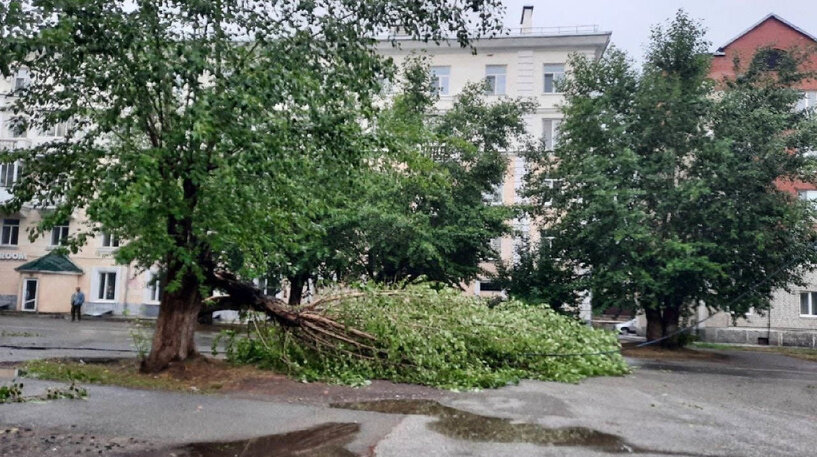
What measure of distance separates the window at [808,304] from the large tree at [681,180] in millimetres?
10628

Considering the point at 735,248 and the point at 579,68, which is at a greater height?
the point at 579,68

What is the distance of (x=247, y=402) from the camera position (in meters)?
8.36

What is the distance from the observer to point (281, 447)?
6223mm

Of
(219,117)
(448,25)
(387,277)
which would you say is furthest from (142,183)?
(387,277)

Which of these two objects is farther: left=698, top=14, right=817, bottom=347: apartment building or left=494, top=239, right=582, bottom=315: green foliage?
left=698, top=14, right=817, bottom=347: apartment building

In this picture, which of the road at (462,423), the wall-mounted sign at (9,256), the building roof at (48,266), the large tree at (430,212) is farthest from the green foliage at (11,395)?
the wall-mounted sign at (9,256)

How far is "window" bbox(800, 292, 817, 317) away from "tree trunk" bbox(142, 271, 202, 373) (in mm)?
29798

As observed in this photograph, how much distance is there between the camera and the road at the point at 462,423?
20.9ft

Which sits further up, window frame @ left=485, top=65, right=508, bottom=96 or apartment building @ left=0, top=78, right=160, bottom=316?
window frame @ left=485, top=65, right=508, bottom=96

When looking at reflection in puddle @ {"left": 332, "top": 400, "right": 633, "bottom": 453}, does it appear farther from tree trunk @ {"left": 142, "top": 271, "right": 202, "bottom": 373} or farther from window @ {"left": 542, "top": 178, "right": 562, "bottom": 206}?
window @ {"left": 542, "top": 178, "right": 562, "bottom": 206}

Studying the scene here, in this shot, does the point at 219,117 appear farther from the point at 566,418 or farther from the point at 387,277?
the point at 387,277

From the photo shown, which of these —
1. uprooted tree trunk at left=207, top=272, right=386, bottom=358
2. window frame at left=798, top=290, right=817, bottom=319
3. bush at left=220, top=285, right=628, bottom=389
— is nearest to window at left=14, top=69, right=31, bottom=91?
uprooted tree trunk at left=207, top=272, right=386, bottom=358

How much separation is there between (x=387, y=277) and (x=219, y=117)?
1426cm

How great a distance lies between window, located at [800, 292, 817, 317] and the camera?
100.0 ft
